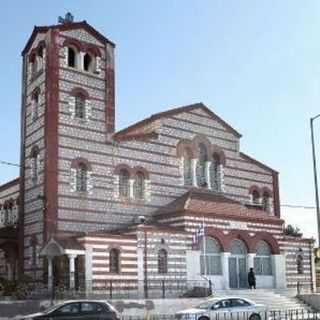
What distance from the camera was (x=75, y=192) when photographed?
38.5 meters

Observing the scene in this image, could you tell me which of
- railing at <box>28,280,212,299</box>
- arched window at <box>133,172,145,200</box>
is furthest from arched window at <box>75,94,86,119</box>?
railing at <box>28,280,212,299</box>

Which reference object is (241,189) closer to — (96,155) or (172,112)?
(172,112)

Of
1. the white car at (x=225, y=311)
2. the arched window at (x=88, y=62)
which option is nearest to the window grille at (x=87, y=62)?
the arched window at (x=88, y=62)

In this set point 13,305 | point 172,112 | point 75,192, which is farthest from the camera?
point 172,112

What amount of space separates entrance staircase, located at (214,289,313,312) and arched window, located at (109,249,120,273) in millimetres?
5825

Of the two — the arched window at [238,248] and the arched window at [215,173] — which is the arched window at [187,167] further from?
the arched window at [238,248]

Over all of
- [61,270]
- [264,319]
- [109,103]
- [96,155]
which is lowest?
[264,319]

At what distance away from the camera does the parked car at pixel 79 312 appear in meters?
25.5

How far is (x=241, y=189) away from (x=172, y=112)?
8.20 metres

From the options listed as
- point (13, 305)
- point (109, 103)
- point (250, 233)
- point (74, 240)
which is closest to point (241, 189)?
point (250, 233)

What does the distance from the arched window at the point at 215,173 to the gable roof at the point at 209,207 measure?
0.71 metres

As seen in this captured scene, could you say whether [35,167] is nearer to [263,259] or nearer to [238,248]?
[238,248]

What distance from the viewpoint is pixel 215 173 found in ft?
154

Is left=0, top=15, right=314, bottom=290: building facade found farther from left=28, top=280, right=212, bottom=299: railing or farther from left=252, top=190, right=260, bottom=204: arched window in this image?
left=252, top=190, right=260, bottom=204: arched window
